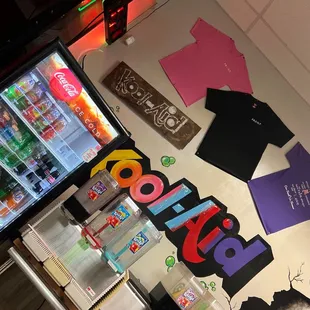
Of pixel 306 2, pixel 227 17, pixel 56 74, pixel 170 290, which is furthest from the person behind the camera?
pixel 227 17

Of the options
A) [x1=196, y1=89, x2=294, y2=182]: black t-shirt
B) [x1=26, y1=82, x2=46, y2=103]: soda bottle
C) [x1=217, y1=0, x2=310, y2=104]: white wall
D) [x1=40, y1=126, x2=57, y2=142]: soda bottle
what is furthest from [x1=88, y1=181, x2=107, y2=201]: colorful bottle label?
[x1=217, y1=0, x2=310, y2=104]: white wall

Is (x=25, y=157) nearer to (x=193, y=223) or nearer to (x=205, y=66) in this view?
(x=193, y=223)

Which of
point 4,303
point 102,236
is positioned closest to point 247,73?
point 102,236

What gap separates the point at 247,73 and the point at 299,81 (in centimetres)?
19

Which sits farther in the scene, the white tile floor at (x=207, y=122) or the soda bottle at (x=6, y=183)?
the white tile floor at (x=207, y=122)

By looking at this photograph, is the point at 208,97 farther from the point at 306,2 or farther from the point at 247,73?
the point at 306,2

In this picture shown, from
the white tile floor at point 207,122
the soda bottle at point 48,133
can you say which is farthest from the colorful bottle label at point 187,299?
the soda bottle at point 48,133

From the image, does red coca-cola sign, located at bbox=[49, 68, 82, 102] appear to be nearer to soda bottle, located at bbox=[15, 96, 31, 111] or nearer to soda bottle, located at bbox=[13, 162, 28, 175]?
soda bottle, located at bbox=[15, 96, 31, 111]

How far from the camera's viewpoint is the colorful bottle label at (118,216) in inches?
54.2

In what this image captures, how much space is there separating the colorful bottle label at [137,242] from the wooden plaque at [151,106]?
42 cm

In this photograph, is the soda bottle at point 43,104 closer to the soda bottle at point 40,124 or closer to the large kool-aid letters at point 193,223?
the soda bottle at point 40,124

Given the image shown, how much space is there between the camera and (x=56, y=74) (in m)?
1.18

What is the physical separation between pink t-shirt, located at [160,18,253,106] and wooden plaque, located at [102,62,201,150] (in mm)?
74

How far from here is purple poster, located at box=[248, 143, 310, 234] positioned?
66.4 inches
